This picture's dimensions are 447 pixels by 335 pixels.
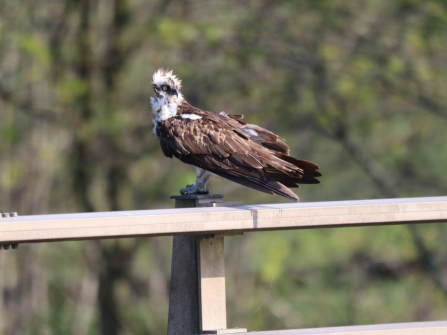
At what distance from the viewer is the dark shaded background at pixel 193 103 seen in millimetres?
11266

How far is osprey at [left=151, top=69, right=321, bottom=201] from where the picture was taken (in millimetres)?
4219

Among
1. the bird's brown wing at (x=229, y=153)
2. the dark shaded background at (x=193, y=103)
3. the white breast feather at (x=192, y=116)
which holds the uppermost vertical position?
the dark shaded background at (x=193, y=103)

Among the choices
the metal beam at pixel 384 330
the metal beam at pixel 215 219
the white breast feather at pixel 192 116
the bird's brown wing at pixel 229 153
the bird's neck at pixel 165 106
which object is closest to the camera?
the metal beam at pixel 215 219

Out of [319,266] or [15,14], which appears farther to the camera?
[319,266]

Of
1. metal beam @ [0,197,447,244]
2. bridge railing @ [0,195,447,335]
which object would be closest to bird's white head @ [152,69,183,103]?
bridge railing @ [0,195,447,335]

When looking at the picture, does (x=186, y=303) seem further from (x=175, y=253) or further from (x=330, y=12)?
(x=330, y=12)

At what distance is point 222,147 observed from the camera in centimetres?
460

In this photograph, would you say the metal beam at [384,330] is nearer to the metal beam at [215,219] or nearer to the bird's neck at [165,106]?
the metal beam at [215,219]

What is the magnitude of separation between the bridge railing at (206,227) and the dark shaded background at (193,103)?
7463 millimetres

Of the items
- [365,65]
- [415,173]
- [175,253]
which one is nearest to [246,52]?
[365,65]

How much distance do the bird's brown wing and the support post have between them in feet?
2.55

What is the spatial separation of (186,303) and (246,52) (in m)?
8.47

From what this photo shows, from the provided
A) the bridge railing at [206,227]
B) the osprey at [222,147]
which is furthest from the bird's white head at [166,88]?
the bridge railing at [206,227]

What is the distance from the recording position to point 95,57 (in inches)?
462
